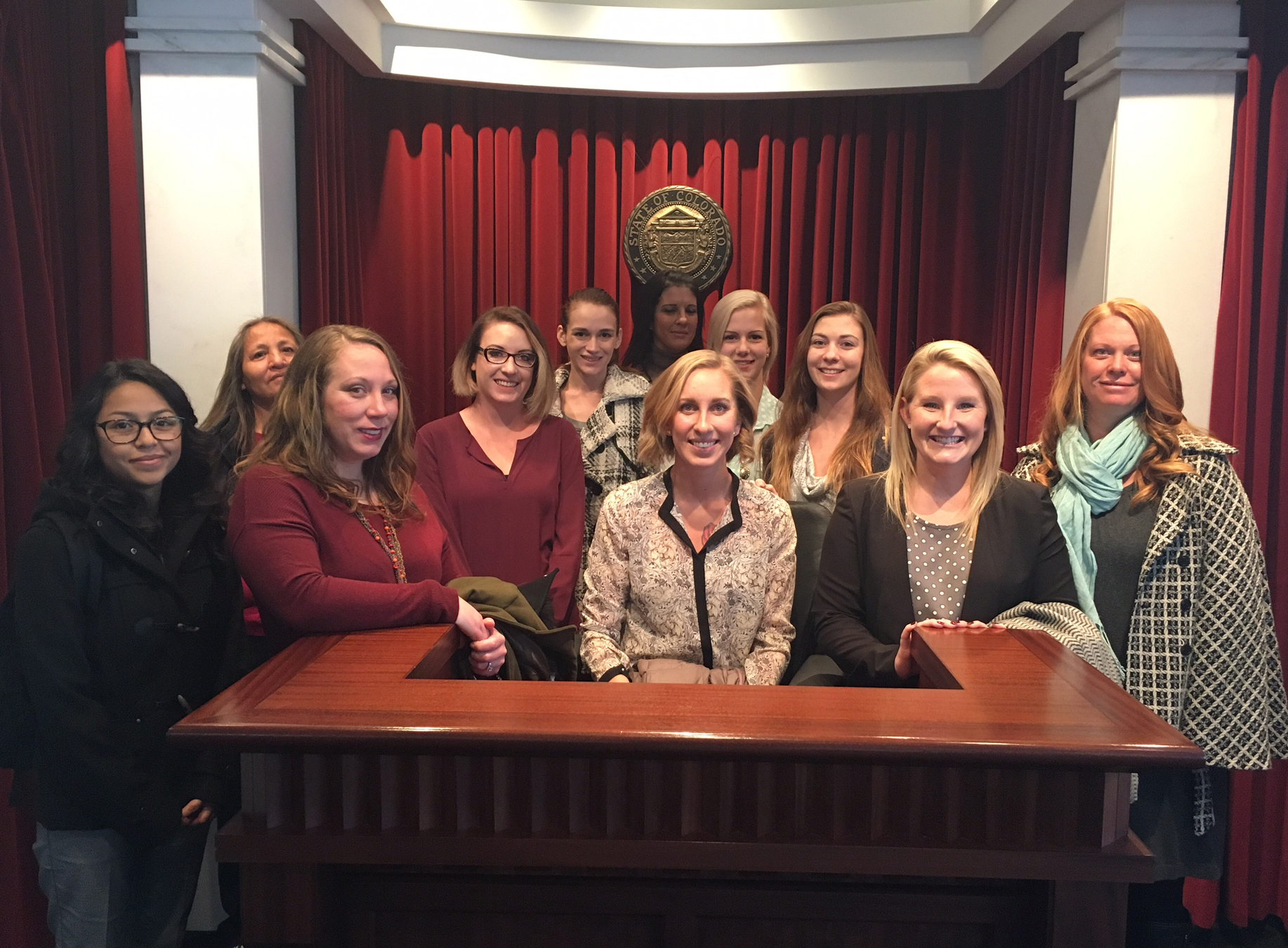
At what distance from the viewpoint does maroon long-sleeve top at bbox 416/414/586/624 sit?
2.92 m

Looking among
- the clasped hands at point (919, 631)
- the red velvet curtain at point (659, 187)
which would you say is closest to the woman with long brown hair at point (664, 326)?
the red velvet curtain at point (659, 187)

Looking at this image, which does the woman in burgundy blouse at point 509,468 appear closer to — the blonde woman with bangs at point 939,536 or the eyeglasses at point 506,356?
the eyeglasses at point 506,356

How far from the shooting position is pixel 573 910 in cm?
146

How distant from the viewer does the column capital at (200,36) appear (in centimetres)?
287

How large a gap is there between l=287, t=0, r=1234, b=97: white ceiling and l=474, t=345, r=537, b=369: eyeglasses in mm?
1674

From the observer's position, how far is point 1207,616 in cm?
250

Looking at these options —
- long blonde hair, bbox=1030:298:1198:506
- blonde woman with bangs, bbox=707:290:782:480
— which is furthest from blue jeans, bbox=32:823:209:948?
long blonde hair, bbox=1030:298:1198:506

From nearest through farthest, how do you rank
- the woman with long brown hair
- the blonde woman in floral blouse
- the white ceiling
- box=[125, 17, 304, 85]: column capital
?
the blonde woman in floral blouse, box=[125, 17, 304, 85]: column capital, the woman with long brown hair, the white ceiling

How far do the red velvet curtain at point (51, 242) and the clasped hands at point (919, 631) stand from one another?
2.07 meters

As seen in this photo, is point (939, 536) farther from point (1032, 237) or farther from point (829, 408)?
point (1032, 237)

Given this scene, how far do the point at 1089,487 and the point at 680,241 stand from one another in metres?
1.92

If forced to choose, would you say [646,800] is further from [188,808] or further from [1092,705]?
[188,808]

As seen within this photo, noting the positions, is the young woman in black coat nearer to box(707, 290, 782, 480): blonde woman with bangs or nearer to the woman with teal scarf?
box(707, 290, 782, 480): blonde woman with bangs

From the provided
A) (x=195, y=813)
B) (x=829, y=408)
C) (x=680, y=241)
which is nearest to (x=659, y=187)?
(x=680, y=241)
